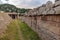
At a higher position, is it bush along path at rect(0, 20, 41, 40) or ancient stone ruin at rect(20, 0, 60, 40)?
ancient stone ruin at rect(20, 0, 60, 40)

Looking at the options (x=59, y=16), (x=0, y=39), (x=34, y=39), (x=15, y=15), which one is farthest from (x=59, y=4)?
(x=15, y=15)

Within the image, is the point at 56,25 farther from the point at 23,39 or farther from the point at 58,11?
the point at 23,39

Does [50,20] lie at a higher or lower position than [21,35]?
higher

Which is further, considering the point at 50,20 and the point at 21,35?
the point at 21,35

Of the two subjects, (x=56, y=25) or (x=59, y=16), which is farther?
(x=56, y=25)

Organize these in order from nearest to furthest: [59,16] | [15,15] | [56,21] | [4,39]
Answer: [59,16], [56,21], [4,39], [15,15]

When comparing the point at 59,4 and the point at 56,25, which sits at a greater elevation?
the point at 59,4

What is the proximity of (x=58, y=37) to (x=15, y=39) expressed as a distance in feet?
18.8

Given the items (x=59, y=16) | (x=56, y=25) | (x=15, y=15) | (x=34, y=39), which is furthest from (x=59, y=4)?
(x=15, y=15)

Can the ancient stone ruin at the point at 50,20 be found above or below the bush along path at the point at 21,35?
above

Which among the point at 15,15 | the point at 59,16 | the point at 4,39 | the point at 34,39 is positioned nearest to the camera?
the point at 59,16

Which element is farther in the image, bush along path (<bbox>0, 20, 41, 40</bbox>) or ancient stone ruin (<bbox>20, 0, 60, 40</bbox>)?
bush along path (<bbox>0, 20, 41, 40</bbox>)

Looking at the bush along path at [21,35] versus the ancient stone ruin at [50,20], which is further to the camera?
the bush along path at [21,35]

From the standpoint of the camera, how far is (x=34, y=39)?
955cm
